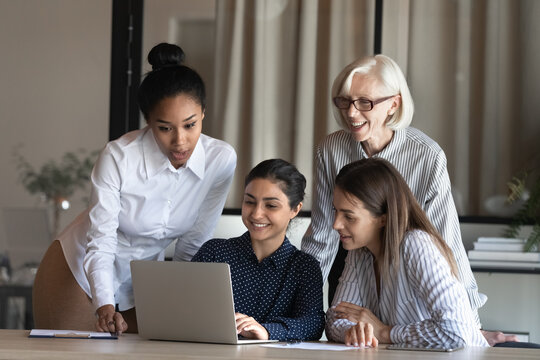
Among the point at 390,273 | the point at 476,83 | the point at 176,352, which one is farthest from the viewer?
the point at 476,83

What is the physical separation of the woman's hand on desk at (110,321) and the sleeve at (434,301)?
2.21 ft

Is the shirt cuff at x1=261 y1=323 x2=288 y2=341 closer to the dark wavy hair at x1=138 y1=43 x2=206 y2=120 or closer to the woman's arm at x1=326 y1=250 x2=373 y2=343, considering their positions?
the woman's arm at x1=326 y1=250 x2=373 y2=343

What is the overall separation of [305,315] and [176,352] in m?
0.53

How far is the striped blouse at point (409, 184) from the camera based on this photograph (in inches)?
93.8

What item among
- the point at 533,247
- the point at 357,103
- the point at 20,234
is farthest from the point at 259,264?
the point at 20,234

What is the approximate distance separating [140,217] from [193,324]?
1.87 ft

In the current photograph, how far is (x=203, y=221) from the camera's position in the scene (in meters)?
2.50

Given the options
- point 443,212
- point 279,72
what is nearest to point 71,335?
point 443,212

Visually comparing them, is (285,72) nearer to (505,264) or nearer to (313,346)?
(505,264)

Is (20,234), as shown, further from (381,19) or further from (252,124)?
(381,19)

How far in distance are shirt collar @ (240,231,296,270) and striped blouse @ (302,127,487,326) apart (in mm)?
264

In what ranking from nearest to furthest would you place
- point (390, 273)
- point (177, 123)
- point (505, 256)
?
point (390, 273) < point (177, 123) < point (505, 256)

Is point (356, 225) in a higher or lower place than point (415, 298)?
higher

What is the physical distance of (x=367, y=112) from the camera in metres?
→ 2.36
